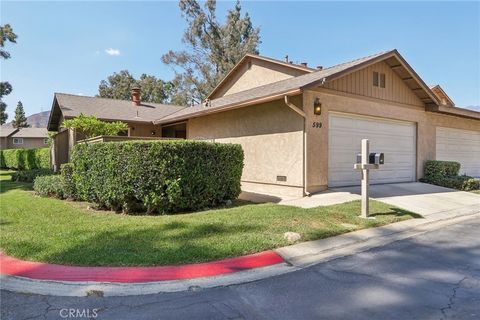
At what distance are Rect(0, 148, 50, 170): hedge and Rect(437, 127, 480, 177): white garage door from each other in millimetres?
21432

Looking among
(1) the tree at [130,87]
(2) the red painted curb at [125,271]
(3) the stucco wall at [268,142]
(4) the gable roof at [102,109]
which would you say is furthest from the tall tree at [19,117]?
(2) the red painted curb at [125,271]

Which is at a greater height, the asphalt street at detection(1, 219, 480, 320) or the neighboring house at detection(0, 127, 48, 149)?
the neighboring house at detection(0, 127, 48, 149)

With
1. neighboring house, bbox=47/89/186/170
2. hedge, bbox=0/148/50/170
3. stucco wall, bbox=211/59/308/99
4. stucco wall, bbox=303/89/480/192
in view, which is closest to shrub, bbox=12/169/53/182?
neighboring house, bbox=47/89/186/170

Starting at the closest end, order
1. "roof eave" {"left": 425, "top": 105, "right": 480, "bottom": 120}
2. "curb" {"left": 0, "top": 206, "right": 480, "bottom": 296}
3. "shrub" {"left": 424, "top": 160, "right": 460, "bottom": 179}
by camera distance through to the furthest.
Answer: "curb" {"left": 0, "top": 206, "right": 480, "bottom": 296}
"shrub" {"left": 424, "top": 160, "right": 460, "bottom": 179}
"roof eave" {"left": 425, "top": 105, "right": 480, "bottom": 120}

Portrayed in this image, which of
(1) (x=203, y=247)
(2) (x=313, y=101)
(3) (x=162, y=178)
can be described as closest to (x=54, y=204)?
(3) (x=162, y=178)

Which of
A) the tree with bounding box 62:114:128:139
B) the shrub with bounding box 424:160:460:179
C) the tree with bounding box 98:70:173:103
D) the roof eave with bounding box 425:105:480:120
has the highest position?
the tree with bounding box 98:70:173:103

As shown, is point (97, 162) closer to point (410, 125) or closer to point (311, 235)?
point (311, 235)

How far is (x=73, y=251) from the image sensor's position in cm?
534

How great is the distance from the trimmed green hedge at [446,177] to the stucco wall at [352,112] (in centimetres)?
31

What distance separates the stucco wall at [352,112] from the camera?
420 inches

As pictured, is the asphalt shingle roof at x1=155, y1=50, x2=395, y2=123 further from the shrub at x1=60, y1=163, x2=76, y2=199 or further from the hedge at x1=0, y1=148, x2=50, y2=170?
the hedge at x1=0, y1=148, x2=50, y2=170

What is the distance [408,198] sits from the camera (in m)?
10.6

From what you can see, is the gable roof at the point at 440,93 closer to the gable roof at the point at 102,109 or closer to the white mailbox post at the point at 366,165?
the gable roof at the point at 102,109

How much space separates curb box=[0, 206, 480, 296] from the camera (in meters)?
4.16
